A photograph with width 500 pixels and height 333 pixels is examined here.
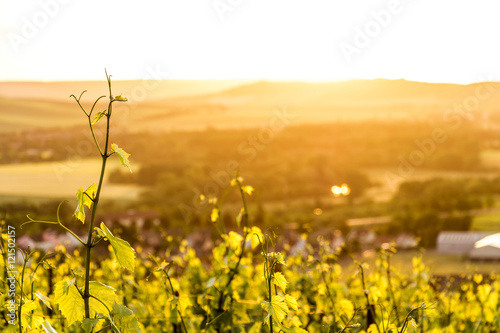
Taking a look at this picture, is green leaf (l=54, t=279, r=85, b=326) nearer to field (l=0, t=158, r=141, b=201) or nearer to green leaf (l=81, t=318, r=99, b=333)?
green leaf (l=81, t=318, r=99, b=333)

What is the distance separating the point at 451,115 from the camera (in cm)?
1231

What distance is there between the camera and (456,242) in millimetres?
7098

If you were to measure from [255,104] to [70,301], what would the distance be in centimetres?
1194

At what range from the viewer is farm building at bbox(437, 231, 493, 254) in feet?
23.0

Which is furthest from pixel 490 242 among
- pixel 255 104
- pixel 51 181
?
pixel 51 181

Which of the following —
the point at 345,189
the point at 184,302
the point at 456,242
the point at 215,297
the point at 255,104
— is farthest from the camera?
the point at 255,104

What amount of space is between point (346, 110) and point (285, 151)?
6.65ft

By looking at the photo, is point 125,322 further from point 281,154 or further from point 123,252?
point 281,154

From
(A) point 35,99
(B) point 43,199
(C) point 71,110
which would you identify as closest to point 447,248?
(B) point 43,199

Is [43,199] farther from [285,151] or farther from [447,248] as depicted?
[447,248]

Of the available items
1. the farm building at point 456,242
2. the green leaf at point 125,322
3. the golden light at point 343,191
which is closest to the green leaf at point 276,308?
the green leaf at point 125,322

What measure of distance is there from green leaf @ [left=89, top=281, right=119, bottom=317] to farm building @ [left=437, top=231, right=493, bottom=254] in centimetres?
655

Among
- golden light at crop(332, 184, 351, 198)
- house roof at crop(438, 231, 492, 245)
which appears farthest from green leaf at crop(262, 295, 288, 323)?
golden light at crop(332, 184, 351, 198)

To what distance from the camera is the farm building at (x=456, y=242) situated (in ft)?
23.0
